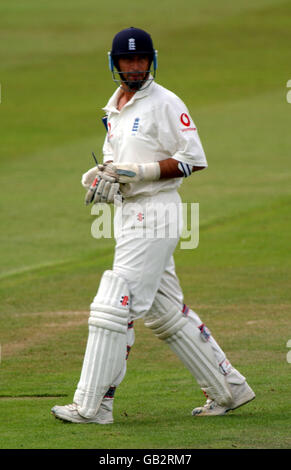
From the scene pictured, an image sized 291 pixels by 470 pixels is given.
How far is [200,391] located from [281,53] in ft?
94.0

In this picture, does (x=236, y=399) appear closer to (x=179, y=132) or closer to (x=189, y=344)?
(x=189, y=344)

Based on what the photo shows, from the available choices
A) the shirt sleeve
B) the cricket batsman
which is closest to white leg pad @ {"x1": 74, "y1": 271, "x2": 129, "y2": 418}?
the cricket batsman

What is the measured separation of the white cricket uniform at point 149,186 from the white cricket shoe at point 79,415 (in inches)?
19.4

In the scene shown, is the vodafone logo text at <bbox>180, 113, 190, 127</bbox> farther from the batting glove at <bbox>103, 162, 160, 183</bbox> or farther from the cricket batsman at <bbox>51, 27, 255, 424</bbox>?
the batting glove at <bbox>103, 162, 160, 183</bbox>

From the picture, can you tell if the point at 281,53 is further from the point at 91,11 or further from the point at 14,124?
the point at 14,124

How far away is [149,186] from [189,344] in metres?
0.92

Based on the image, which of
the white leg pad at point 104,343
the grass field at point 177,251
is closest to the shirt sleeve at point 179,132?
the white leg pad at point 104,343

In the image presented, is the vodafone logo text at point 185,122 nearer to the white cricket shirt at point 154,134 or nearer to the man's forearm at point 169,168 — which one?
the white cricket shirt at point 154,134

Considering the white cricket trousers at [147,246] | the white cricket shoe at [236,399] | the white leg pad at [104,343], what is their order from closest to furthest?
the white leg pad at [104,343] → the white cricket trousers at [147,246] → the white cricket shoe at [236,399]

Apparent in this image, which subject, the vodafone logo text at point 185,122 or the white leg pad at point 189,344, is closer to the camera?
the vodafone logo text at point 185,122

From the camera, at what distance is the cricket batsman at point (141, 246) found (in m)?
5.44

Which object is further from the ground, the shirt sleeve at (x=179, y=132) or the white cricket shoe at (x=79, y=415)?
the shirt sleeve at (x=179, y=132)

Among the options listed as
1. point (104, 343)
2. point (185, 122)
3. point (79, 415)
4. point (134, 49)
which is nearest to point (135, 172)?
point (185, 122)
